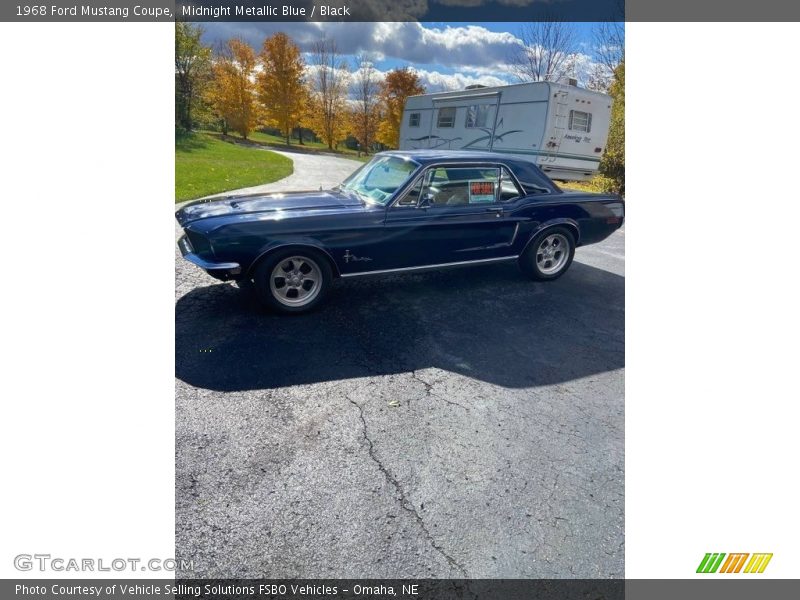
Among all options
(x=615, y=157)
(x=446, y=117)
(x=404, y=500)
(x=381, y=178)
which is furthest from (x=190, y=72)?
(x=404, y=500)

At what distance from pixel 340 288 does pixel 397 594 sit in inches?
133

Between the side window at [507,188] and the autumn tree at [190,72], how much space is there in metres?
26.5

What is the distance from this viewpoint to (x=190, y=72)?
87.9ft

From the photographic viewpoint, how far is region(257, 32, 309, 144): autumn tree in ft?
85.4

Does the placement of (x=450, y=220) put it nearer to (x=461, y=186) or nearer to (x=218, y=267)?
(x=461, y=186)

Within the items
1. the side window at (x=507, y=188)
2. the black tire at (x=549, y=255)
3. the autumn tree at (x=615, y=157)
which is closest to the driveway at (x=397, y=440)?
the black tire at (x=549, y=255)

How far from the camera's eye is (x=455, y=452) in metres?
2.53

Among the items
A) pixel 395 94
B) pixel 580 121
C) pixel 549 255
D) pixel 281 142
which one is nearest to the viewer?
pixel 549 255

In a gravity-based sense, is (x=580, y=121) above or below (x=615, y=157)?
above

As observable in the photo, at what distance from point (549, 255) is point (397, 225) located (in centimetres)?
211

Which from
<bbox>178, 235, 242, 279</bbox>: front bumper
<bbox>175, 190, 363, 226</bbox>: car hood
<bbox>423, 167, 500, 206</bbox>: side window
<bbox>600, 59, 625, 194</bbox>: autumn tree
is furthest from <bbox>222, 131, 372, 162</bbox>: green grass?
<bbox>178, 235, 242, 279</bbox>: front bumper

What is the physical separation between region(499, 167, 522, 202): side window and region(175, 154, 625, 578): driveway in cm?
137
